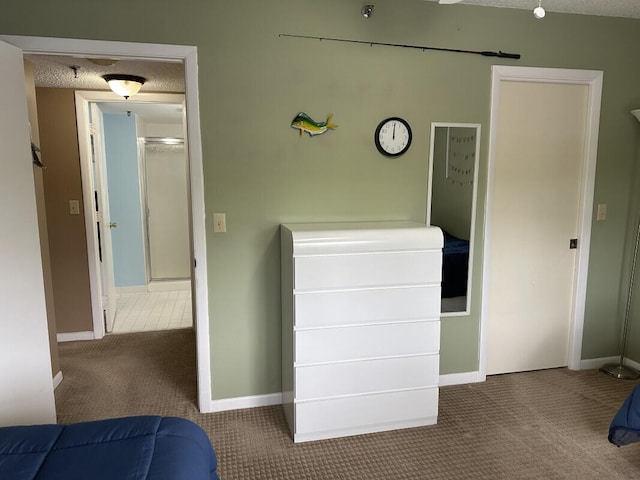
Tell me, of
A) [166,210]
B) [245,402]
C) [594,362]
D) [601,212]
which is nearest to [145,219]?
[166,210]

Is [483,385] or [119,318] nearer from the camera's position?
[483,385]

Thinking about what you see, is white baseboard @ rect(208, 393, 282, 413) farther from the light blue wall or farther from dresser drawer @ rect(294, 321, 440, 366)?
the light blue wall

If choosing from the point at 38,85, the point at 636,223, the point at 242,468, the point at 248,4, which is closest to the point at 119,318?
the point at 38,85

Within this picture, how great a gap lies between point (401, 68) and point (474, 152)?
2.40 feet

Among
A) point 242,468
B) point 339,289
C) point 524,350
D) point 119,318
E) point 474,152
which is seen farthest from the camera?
point 119,318

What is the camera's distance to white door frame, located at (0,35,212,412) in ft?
7.70

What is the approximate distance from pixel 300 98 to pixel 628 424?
2339 millimetres

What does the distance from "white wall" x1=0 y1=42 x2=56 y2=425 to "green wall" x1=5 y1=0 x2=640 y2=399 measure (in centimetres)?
46

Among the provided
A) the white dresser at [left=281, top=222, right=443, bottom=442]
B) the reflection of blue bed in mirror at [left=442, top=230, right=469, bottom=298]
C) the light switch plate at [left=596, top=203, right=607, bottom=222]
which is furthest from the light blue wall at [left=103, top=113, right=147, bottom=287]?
the light switch plate at [left=596, top=203, right=607, bottom=222]

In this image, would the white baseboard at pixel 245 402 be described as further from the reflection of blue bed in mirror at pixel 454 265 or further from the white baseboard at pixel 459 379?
the reflection of blue bed in mirror at pixel 454 265

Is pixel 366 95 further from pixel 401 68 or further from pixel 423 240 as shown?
pixel 423 240

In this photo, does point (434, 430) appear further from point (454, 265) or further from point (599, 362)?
point (599, 362)

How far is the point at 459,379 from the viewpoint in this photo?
3154 millimetres

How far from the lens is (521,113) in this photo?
10.1 feet
